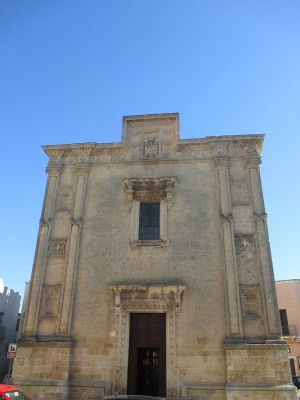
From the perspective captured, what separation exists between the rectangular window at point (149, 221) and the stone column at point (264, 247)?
4051 mm

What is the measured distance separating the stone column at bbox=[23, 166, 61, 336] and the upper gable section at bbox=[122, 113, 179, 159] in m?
3.77

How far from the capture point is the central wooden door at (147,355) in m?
12.6

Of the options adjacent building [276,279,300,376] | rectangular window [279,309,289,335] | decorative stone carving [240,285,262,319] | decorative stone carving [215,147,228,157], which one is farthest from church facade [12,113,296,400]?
rectangular window [279,309,289,335]

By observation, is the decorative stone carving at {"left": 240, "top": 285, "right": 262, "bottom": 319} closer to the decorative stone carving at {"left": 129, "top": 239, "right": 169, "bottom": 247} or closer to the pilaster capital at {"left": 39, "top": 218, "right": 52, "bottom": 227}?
the decorative stone carving at {"left": 129, "top": 239, "right": 169, "bottom": 247}

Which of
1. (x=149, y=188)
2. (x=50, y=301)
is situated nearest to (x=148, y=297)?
(x=50, y=301)

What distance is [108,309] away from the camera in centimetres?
1355

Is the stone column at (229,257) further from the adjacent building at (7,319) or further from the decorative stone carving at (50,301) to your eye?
the adjacent building at (7,319)

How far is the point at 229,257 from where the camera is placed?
13719mm

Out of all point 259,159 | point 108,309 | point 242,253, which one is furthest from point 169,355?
point 259,159

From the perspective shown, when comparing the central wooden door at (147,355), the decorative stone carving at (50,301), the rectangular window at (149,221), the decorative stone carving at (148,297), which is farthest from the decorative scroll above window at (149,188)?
the central wooden door at (147,355)

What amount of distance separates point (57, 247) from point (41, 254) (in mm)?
707

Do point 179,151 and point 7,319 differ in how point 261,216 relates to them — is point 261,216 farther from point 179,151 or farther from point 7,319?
point 7,319

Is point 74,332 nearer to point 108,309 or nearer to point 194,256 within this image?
point 108,309

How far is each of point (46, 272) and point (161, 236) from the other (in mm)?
4986
